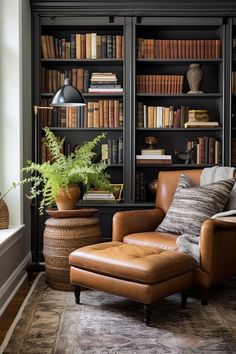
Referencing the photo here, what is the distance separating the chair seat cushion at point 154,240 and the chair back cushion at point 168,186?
404 mm

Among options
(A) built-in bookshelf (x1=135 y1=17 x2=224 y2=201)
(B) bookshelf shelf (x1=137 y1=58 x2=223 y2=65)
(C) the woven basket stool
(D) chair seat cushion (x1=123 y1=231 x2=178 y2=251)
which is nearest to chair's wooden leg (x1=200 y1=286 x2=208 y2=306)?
(D) chair seat cushion (x1=123 y1=231 x2=178 y2=251)

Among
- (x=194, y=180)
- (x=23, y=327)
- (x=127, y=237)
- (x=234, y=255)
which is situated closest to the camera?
(x=23, y=327)

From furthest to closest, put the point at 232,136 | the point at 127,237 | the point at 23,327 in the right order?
the point at 232,136 → the point at 127,237 → the point at 23,327

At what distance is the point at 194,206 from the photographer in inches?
137

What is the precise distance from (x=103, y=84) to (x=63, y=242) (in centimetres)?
173

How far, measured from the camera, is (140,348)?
2426 millimetres

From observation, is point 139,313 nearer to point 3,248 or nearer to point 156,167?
point 3,248

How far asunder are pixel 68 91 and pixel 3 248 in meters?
1.34

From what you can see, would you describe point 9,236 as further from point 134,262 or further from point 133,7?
point 133,7

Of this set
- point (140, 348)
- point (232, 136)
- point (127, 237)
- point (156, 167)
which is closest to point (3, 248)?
point (127, 237)

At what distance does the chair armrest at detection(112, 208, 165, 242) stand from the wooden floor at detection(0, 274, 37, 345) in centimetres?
79

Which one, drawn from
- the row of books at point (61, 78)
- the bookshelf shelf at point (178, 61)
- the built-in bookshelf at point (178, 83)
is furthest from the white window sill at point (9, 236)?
the bookshelf shelf at point (178, 61)

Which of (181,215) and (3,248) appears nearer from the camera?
(3,248)

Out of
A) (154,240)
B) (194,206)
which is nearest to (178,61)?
(194,206)
